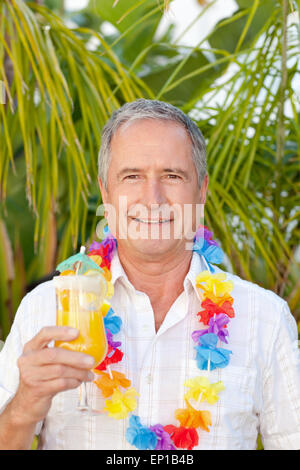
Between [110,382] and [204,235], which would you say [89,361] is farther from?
[204,235]

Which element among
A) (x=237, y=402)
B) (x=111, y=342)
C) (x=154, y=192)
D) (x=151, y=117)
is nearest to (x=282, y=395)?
(x=237, y=402)

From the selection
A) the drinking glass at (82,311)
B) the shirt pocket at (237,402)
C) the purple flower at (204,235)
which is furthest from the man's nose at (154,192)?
the shirt pocket at (237,402)

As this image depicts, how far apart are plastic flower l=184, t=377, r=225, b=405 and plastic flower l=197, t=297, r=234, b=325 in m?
0.15

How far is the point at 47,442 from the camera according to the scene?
1.50 m

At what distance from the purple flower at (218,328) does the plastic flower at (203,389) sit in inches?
4.2

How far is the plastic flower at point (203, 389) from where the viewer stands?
1452mm

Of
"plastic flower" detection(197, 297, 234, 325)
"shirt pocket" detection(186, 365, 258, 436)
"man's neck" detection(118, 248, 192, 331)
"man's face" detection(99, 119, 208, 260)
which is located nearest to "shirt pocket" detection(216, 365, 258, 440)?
"shirt pocket" detection(186, 365, 258, 436)

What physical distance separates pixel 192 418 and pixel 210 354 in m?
0.15

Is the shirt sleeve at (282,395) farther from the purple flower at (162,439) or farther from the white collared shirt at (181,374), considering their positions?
the purple flower at (162,439)

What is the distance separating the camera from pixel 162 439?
1.43m

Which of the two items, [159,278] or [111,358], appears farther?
[159,278]

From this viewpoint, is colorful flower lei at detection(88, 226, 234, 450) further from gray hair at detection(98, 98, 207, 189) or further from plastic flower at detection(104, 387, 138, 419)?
gray hair at detection(98, 98, 207, 189)

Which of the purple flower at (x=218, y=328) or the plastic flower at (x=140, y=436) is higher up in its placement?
the purple flower at (x=218, y=328)

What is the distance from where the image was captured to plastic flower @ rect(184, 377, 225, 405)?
4.76 ft
